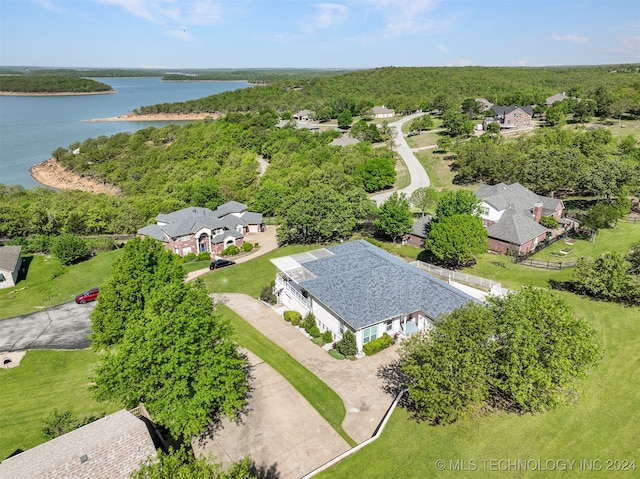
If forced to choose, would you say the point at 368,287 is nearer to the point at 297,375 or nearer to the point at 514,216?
the point at 297,375

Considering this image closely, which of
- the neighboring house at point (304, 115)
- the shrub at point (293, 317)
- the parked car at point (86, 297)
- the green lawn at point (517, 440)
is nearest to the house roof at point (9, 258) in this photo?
the parked car at point (86, 297)

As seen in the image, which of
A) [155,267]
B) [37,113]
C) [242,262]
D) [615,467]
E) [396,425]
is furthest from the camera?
[37,113]

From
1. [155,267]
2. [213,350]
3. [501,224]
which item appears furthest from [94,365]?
[501,224]

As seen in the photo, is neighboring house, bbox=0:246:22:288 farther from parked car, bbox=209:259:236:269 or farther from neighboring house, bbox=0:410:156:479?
neighboring house, bbox=0:410:156:479

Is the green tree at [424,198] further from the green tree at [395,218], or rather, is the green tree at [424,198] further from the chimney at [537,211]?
the chimney at [537,211]

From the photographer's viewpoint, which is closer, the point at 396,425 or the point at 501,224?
the point at 396,425

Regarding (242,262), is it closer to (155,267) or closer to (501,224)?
(155,267)
